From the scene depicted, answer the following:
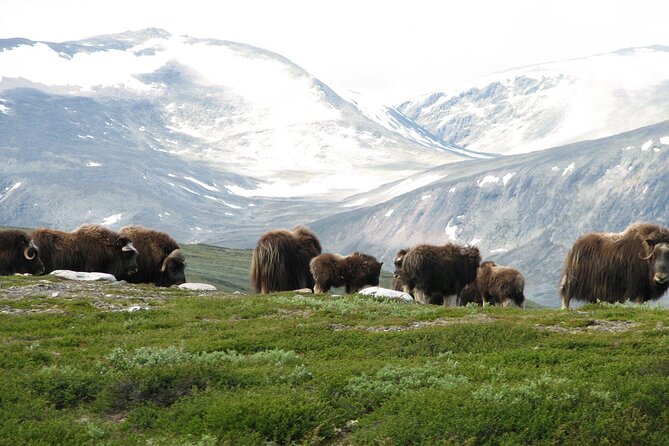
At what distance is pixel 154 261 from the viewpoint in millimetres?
27594

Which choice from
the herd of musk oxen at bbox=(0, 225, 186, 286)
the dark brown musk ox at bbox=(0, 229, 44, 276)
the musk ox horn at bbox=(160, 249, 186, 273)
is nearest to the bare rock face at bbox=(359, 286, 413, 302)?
the musk ox horn at bbox=(160, 249, 186, 273)

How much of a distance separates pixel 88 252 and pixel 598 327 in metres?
15.9

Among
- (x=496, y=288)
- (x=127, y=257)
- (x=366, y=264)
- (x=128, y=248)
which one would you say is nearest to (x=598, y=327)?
(x=496, y=288)

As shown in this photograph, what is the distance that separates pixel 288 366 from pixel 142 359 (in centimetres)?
199

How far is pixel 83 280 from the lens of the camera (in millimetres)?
23172

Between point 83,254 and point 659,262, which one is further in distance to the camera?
point 83,254

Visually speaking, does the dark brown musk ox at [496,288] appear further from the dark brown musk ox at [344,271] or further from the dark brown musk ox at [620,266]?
the dark brown musk ox at [620,266]

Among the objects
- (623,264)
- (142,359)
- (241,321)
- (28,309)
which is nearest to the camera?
A: (142,359)

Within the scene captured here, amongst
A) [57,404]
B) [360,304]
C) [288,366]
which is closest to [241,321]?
[360,304]

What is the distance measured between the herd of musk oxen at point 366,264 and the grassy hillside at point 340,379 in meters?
4.85

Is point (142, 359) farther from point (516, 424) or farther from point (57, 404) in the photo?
point (516, 424)

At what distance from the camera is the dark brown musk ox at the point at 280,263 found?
26.1 metres

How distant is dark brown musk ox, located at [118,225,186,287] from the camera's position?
89.5 ft

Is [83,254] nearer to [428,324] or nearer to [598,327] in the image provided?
[428,324]
